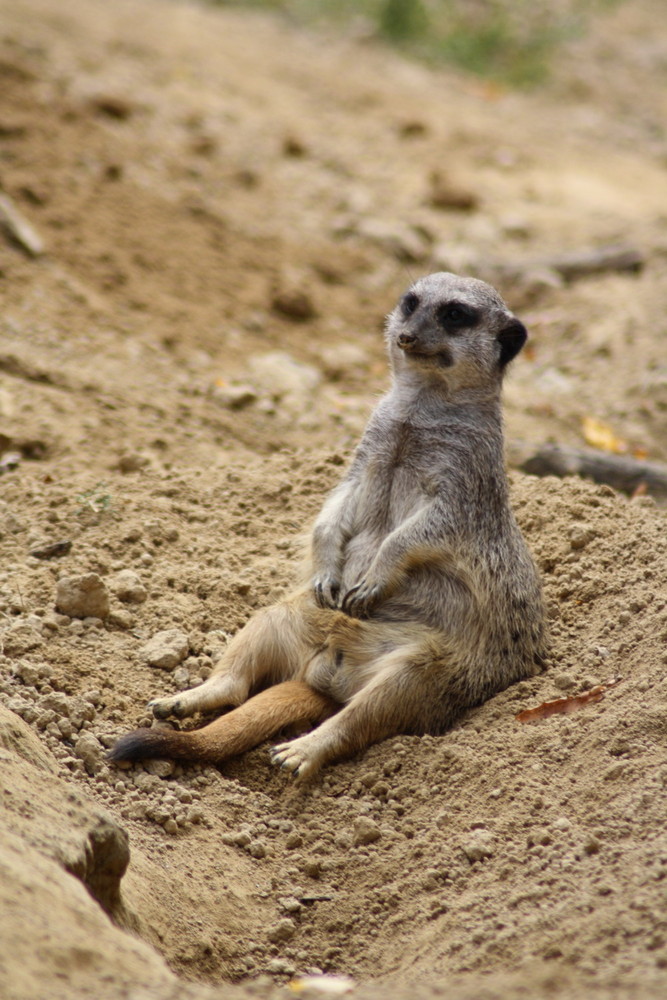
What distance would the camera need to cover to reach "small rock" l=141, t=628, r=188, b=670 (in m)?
3.50

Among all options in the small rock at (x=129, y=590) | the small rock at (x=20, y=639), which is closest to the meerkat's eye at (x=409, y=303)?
the small rock at (x=129, y=590)

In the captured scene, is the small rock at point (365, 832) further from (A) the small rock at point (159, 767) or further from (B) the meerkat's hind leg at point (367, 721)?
(A) the small rock at point (159, 767)

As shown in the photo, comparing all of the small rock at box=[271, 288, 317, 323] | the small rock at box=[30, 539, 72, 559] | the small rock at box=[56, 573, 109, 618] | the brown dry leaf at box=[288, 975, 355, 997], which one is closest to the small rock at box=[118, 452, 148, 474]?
the small rock at box=[30, 539, 72, 559]

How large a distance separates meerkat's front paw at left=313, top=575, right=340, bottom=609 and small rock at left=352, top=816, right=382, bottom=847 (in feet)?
2.49

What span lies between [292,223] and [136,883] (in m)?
5.54

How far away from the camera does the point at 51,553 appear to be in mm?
3855

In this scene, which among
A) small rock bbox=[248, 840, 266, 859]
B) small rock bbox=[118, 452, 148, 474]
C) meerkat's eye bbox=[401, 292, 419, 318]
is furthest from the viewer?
small rock bbox=[118, 452, 148, 474]

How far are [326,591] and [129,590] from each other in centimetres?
66

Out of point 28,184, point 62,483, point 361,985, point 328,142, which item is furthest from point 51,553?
point 328,142

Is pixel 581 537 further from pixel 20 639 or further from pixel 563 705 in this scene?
pixel 20 639

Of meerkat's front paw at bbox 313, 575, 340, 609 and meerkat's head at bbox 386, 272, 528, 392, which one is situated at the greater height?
meerkat's head at bbox 386, 272, 528, 392

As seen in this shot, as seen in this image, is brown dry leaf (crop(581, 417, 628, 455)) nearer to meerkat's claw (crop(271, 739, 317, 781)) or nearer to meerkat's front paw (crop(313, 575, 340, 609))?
meerkat's front paw (crop(313, 575, 340, 609))

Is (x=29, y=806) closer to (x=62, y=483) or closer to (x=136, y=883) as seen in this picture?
(x=136, y=883)

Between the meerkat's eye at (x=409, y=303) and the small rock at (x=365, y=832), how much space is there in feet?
5.30
